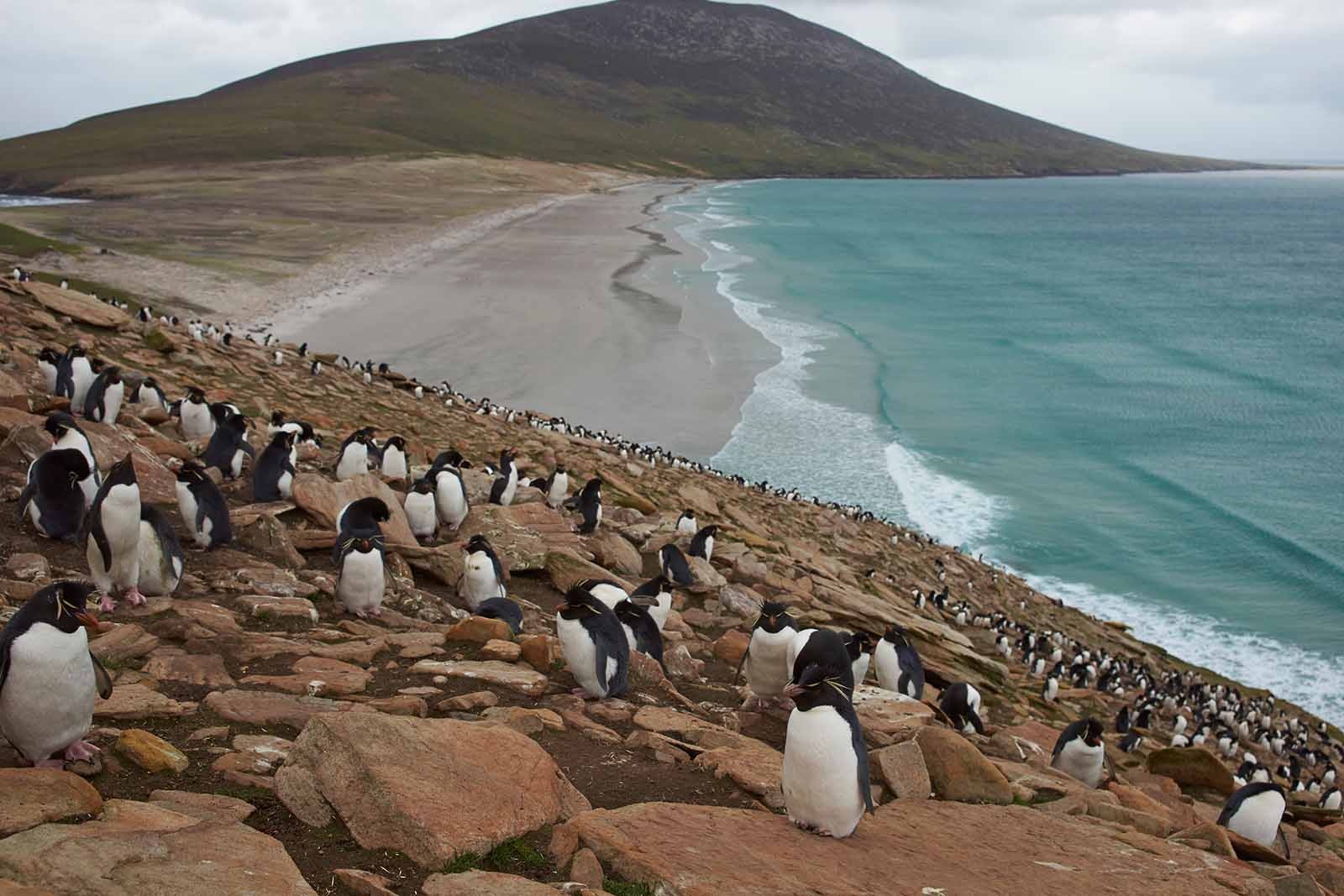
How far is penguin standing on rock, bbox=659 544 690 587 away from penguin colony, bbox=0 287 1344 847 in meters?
0.03

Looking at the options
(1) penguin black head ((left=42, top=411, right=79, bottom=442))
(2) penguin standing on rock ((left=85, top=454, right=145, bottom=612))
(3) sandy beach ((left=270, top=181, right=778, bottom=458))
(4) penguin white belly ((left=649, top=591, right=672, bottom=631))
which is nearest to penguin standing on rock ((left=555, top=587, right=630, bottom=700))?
(4) penguin white belly ((left=649, top=591, right=672, bottom=631))

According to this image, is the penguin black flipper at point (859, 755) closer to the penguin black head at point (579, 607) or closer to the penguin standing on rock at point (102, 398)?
the penguin black head at point (579, 607)

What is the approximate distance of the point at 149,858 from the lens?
4664mm

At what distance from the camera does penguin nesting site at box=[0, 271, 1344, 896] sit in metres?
5.48

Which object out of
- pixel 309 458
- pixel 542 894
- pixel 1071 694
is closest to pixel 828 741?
pixel 542 894

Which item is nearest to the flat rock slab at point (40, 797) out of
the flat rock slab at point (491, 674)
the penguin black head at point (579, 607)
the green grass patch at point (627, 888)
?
the green grass patch at point (627, 888)

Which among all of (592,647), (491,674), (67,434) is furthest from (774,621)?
(67,434)

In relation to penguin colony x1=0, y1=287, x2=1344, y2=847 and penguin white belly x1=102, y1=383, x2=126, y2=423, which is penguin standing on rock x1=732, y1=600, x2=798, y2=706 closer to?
penguin colony x1=0, y1=287, x2=1344, y2=847

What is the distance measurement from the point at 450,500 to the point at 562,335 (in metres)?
31.7

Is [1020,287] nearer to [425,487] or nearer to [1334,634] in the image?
[1334,634]

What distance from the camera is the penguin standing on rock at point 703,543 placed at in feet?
50.0

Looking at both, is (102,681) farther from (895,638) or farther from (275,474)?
(895,638)

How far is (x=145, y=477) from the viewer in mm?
11602

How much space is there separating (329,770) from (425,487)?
25.2 ft
